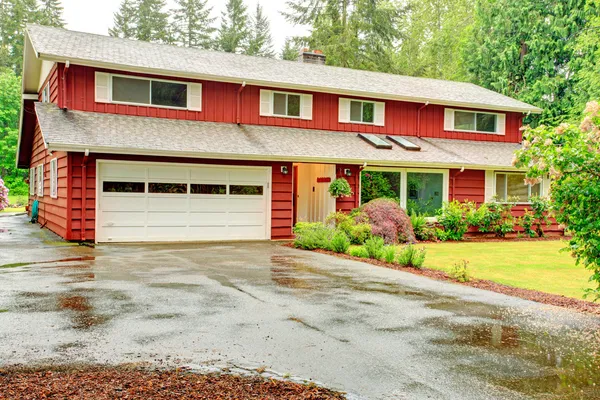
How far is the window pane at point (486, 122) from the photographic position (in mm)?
21125

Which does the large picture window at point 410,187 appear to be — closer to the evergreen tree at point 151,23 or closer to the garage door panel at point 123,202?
the garage door panel at point 123,202

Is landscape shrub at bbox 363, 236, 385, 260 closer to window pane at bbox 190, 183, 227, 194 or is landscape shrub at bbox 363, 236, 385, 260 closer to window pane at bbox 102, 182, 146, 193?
window pane at bbox 190, 183, 227, 194

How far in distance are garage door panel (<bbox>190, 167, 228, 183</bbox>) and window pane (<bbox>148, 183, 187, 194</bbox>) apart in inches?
15.2

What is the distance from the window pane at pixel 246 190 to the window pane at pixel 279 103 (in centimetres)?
334

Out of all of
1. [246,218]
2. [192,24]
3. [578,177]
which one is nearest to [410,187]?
[246,218]

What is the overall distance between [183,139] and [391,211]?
6.27m

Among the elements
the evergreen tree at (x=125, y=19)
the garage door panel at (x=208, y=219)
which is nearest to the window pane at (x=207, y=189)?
the garage door panel at (x=208, y=219)

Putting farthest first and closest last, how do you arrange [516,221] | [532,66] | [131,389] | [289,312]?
[532,66]
[516,221]
[289,312]
[131,389]

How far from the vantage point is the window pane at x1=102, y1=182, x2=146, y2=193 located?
13.8 meters

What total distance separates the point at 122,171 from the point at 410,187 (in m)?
9.25

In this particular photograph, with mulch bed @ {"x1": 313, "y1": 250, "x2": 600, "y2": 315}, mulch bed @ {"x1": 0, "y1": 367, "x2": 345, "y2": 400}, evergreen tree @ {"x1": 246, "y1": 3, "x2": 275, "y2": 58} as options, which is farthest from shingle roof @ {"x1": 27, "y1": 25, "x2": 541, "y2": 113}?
evergreen tree @ {"x1": 246, "y1": 3, "x2": 275, "y2": 58}

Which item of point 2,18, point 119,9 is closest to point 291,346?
point 119,9

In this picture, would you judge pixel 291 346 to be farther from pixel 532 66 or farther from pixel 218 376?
pixel 532 66

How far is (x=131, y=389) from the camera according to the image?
3.70 meters
